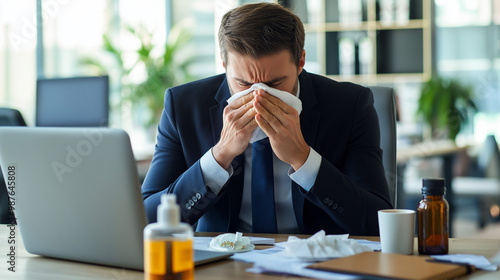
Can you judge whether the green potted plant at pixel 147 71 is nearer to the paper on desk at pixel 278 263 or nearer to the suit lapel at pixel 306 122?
the suit lapel at pixel 306 122

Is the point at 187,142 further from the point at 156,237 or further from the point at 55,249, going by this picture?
the point at 156,237

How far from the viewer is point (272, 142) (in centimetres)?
157

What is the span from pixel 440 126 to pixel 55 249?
3.92 metres

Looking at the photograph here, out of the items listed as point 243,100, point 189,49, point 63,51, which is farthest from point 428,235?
point 189,49

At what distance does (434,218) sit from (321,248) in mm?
229

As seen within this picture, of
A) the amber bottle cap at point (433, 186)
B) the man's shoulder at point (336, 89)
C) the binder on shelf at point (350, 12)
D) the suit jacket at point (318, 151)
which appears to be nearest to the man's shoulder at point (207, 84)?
the suit jacket at point (318, 151)

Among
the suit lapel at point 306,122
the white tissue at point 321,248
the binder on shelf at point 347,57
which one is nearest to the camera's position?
the white tissue at point 321,248

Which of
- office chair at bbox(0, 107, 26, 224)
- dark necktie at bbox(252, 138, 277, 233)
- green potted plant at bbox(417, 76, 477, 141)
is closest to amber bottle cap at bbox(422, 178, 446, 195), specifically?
dark necktie at bbox(252, 138, 277, 233)

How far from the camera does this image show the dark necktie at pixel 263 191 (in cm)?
161

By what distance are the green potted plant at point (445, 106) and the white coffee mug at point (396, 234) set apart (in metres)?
3.56

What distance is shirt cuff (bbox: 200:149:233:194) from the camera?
156cm

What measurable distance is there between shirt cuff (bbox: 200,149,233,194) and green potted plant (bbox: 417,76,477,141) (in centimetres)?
336

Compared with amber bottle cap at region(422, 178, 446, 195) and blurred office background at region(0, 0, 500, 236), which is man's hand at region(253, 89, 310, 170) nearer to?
amber bottle cap at region(422, 178, 446, 195)

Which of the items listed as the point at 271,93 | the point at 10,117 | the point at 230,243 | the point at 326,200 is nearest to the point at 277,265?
the point at 230,243
